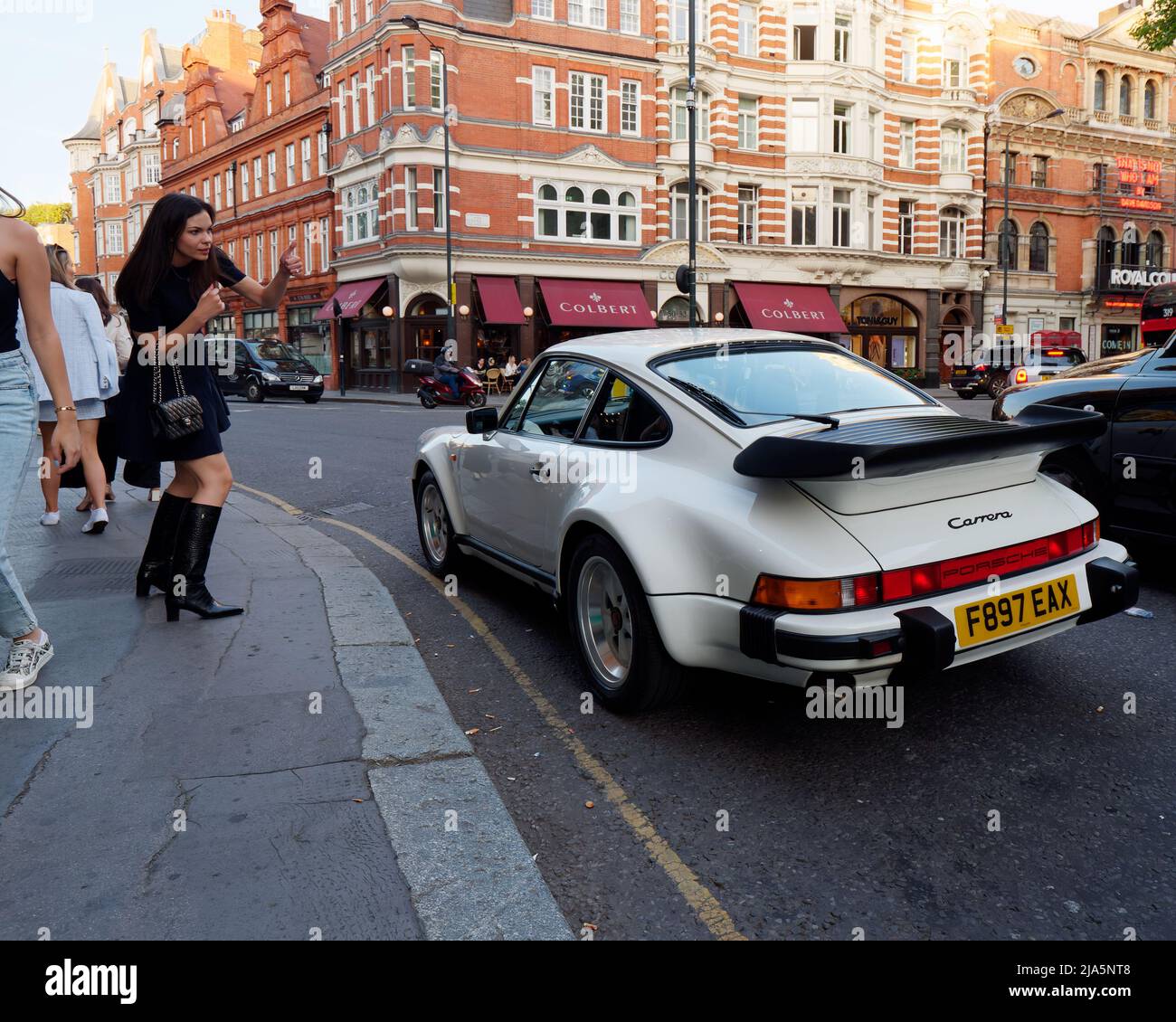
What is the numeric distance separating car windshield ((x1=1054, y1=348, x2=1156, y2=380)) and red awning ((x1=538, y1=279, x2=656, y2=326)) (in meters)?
27.0

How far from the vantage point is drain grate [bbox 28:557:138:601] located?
5207 mm

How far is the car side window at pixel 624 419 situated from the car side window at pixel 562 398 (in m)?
0.12

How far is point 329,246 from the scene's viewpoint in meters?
37.4

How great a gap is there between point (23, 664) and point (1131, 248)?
172 feet

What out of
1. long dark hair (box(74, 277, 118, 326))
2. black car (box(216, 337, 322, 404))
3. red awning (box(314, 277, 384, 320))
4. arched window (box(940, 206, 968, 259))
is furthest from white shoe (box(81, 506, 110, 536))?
arched window (box(940, 206, 968, 259))

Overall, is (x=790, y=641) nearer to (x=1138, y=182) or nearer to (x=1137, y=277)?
(x=1137, y=277)

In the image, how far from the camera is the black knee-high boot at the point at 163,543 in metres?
4.92

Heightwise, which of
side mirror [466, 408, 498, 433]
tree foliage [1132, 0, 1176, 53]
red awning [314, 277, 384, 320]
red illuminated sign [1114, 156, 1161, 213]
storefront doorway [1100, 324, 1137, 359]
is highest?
red illuminated sign [1114, 156, 1161, 213]

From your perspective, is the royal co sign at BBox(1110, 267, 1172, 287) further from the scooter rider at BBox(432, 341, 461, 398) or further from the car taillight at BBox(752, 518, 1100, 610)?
the car taillight at BBox(752, 518, 1100, 610)

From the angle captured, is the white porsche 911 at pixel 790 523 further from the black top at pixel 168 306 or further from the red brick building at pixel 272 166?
the red brick building at pixel 272 166

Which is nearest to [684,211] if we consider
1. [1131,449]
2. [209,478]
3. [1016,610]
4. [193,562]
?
[1131,449]

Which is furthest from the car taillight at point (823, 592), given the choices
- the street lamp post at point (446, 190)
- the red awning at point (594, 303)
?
the red awning at point (594, 303)

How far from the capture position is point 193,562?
4.72 meters

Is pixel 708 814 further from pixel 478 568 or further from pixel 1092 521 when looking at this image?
pixel 478 568
